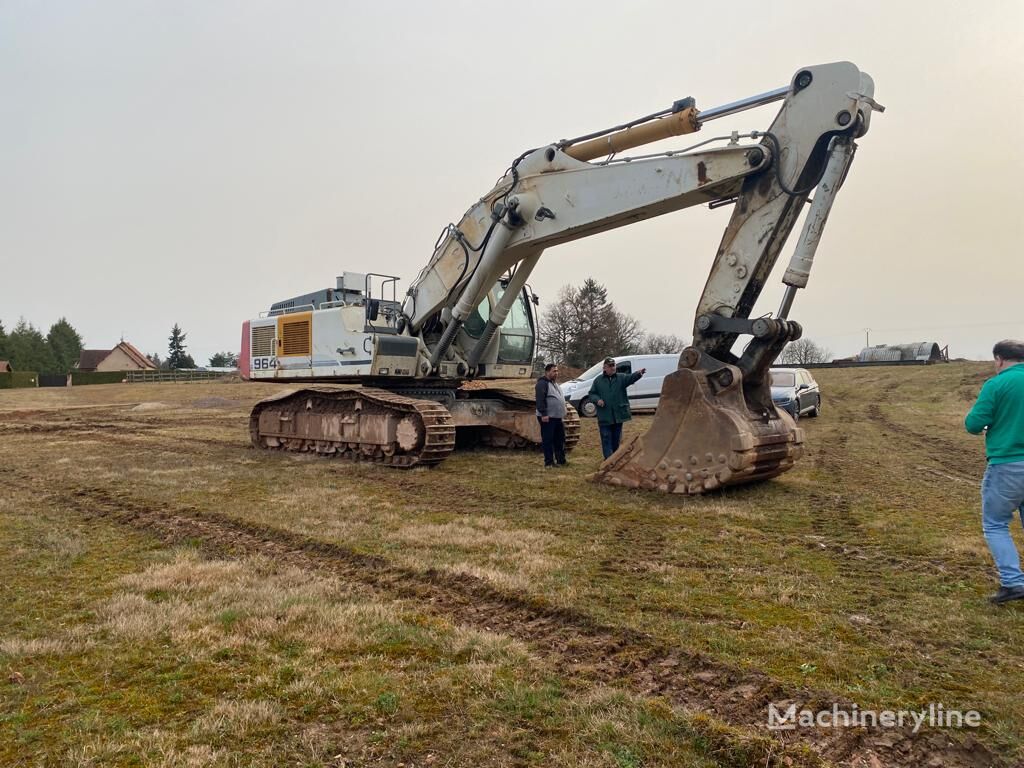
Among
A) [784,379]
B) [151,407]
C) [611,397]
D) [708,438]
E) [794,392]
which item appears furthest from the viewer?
[151,407]

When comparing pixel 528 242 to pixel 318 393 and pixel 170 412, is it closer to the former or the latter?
pixel 318 393

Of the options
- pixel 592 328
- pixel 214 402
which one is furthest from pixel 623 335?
pixel 214 402

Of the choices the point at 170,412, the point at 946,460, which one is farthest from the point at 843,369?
the point at 170,412

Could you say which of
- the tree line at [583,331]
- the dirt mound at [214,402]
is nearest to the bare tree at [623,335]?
the tree line at [583,331]

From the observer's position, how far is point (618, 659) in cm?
381

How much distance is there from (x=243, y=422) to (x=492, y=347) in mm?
11891

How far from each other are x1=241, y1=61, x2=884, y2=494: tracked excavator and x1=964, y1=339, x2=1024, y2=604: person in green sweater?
10.0 feet

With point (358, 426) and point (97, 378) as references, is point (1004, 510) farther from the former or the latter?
point (97, 378)

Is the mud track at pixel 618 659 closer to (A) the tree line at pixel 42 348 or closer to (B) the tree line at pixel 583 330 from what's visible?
(B) the tree line at pixel 583 330

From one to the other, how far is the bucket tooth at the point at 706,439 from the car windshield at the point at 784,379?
36.8ft

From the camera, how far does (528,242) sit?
10141mm

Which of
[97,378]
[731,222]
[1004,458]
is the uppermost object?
[731,222]

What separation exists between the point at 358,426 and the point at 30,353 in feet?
254

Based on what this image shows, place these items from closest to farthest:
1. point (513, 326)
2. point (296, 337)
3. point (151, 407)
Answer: point (513, 326), point (296, 337), point (151, 407)
